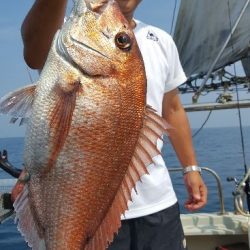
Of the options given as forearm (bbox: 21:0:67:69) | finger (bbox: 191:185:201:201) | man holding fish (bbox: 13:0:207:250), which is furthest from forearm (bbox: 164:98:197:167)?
forearm (bbox: 21:0:67:69)

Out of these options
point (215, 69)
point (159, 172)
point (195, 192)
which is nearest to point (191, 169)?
point (195, 192)

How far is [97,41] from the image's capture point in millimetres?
1731

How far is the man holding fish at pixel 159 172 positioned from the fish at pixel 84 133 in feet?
1.35

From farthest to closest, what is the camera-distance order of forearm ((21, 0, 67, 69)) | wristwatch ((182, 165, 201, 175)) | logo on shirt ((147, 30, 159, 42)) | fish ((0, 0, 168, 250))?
wristwatch ((182, 165, 201, 175)), logo on shirt ((147, 30, 159, 42)), forearm ((21, 0, 67, 69)), fish ((0, 0, 168, 250))

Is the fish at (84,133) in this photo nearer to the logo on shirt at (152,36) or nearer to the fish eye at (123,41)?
the fish eye at (123,41)

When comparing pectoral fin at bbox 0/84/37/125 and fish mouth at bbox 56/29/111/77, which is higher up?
fish mouth at bbox 56/29/111/77

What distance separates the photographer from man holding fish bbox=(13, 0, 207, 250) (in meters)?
2.40

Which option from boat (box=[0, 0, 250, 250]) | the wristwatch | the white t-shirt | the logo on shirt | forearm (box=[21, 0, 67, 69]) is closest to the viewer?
forearm (box=[21, 0, 67, 69])

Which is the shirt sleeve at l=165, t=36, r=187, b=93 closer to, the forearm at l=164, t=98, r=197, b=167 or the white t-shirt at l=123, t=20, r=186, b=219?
the white t-shirt at l=123, t=20, r=186, b=219

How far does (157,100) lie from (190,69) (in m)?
6.95

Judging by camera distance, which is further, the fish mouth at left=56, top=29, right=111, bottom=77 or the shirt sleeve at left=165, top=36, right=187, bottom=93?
the shirt sleeve at left=165, top=36, right=187, bottom=93

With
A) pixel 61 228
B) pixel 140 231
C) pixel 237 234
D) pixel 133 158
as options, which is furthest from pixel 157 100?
pixel 237 234

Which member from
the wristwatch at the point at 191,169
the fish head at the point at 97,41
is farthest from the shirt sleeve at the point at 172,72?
A: the fish head at the point at 97,41

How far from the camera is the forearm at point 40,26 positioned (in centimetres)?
193
